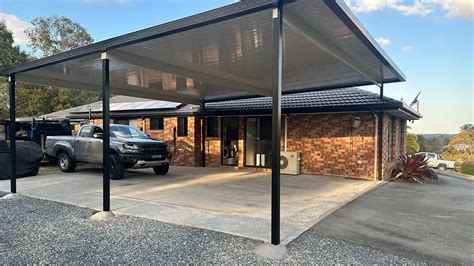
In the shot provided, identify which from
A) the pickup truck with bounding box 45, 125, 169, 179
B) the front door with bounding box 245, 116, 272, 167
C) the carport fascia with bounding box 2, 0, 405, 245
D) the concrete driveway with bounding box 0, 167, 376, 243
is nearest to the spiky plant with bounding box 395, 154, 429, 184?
the concrete driveway with bounding box 0, 167, 376, 243

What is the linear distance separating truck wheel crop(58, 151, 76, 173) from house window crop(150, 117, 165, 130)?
4622mm

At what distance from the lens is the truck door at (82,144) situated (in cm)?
1093

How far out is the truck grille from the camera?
10.1 meters

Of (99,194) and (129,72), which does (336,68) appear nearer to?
(129,72)

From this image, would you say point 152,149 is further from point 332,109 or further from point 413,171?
point 413,171

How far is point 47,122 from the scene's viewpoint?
1423 cm

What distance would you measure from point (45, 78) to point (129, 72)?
2384 millimetres

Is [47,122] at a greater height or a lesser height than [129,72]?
lesser

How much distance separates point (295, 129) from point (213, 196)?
5.77m

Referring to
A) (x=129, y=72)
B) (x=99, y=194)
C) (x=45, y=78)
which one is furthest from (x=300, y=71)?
(x=45, y=78)

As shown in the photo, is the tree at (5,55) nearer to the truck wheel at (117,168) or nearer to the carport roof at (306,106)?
the carport roof at (306,106)

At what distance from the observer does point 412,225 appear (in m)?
5.22

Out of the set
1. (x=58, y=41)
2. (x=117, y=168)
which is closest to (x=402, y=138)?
(x=117, y=168)

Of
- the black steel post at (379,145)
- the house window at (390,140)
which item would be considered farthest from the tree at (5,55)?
the house window at (390,140)
